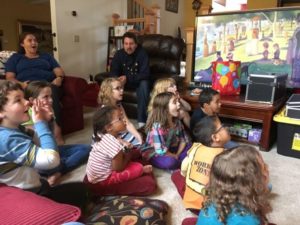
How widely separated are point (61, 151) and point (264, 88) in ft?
6.05

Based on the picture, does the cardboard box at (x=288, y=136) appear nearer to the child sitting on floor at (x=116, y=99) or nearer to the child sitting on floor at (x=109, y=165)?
the child sitting on floor at (x=116, y=99)

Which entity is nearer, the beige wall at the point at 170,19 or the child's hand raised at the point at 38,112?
the child's hand raised at the point at 38,112

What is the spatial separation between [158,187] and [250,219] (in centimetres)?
95

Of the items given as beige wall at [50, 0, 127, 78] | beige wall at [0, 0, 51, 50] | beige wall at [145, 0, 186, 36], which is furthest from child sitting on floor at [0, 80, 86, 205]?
beige wall at [0, 0, 51, 50]

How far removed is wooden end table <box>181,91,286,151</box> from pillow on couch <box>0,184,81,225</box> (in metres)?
1.80

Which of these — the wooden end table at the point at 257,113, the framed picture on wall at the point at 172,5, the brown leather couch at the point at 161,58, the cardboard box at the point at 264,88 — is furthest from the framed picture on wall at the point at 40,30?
the cardboard box at the point at 264,88

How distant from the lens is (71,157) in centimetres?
205

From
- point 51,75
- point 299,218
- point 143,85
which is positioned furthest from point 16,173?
point 143,85

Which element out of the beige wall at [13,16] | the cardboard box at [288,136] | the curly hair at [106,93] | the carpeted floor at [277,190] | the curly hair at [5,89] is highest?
the beige wall at [13,16]

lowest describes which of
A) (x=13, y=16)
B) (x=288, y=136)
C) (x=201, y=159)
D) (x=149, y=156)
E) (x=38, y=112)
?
(x=149, y=156)

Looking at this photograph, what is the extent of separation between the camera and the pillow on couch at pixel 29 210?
0.96m

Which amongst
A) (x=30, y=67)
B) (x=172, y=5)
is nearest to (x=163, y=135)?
(x=30, y=67)

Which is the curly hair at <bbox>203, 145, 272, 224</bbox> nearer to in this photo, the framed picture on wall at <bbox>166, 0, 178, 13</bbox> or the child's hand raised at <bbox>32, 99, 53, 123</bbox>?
the child's hand raised at <bbox>32, 99, 53, 123</bbox>

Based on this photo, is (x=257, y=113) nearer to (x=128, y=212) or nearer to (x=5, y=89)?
(x=128, y=212)
